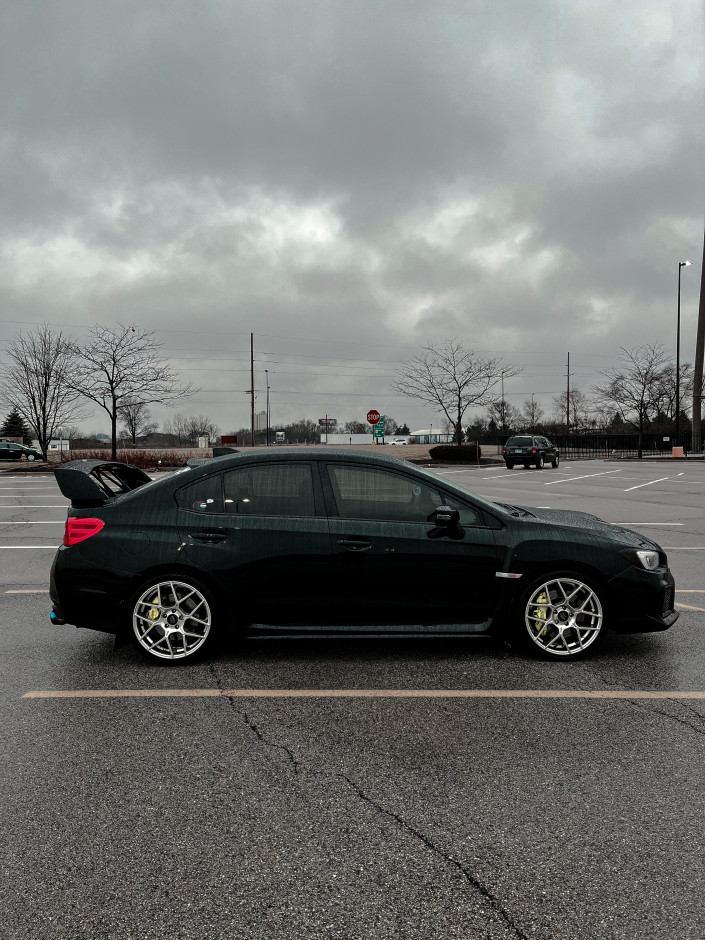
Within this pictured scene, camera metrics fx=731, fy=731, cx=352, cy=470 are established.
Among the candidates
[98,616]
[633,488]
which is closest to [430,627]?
[98,616]

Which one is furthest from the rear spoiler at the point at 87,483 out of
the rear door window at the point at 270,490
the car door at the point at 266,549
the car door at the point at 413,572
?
the car door at the point at 413,572

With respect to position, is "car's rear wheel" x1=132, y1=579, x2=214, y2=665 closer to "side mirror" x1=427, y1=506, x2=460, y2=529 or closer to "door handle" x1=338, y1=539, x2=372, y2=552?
"door handle" x1=338, y1=539, x2=372, y2=552

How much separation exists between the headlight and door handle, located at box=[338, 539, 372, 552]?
1844 mm

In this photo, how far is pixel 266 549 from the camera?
5164 millimetres

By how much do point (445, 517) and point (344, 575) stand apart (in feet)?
2.68

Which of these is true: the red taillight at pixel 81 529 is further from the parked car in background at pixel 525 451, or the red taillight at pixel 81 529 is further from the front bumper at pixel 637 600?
the parked car in background at pixel 525 451

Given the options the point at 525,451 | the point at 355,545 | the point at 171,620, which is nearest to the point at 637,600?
the point at 355,545

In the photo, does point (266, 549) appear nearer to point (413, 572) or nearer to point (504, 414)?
point (413, 572)

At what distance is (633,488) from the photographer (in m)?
22.5

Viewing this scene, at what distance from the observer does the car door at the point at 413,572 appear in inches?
203

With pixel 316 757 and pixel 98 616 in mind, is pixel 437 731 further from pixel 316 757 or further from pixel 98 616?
pixel 98 616

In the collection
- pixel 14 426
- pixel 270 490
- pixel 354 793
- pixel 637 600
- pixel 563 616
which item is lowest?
pixel 354 793

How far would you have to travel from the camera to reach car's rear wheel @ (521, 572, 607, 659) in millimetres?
5191

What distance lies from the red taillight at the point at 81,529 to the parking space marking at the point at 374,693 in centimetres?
110
